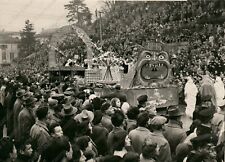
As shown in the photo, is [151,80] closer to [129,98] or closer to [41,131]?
[129,98]

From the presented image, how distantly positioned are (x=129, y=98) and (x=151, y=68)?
3.13 feet

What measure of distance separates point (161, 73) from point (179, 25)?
11.6 m

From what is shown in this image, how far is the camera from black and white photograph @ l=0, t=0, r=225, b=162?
4219mm

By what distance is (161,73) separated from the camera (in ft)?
36.4

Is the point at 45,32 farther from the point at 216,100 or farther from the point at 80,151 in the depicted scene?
the point at 80,151

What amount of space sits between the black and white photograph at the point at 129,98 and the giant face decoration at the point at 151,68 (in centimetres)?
2

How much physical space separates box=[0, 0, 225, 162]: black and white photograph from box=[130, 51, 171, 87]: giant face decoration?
24mm

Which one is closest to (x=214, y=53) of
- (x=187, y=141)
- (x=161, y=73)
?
(x=161, y=73)

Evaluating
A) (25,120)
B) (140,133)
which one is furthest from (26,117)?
(140,133)

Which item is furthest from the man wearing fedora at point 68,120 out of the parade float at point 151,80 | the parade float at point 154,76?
the parade float at point 154,76

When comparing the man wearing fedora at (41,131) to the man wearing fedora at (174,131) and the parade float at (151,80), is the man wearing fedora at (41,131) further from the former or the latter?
the parade float at (151,80)

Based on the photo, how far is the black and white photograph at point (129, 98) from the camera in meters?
4.22

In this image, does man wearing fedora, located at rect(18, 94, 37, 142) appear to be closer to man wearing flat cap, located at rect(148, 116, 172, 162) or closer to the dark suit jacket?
the dark suit jacket

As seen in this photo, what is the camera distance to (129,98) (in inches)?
416
